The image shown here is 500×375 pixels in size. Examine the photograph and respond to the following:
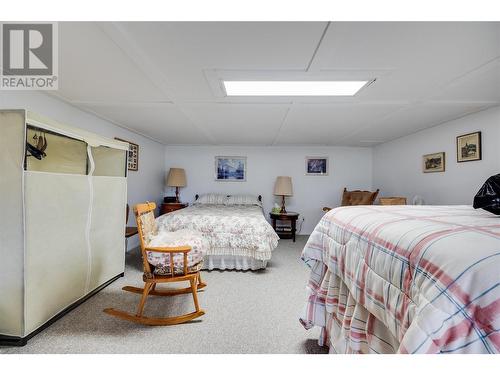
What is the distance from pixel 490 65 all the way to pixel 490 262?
75.4 inches

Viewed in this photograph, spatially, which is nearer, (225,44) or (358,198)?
(225,44)

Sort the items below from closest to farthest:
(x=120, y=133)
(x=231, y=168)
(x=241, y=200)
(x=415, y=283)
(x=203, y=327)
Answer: (x=415, y=283) → (x=203, y=327) → (x=120, y=133) → (x=241, y=200) → (x=231, y=168)

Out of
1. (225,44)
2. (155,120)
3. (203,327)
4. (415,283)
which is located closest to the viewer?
(415,283)

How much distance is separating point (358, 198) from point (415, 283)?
4266mm

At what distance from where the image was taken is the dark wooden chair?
14.3ft

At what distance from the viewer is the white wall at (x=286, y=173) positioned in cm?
529

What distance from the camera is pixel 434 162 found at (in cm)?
339

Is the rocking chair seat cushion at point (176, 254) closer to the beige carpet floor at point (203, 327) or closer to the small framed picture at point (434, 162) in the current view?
the beige carpet floor at point (203, 327)

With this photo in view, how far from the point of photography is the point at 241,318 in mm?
1933

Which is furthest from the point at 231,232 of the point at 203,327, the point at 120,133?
the point at 120,133

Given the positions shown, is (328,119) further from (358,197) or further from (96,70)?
(96,70)

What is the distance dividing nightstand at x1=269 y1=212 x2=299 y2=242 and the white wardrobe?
2957 millimetres

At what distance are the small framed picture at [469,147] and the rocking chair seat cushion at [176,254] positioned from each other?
3.19 metres
